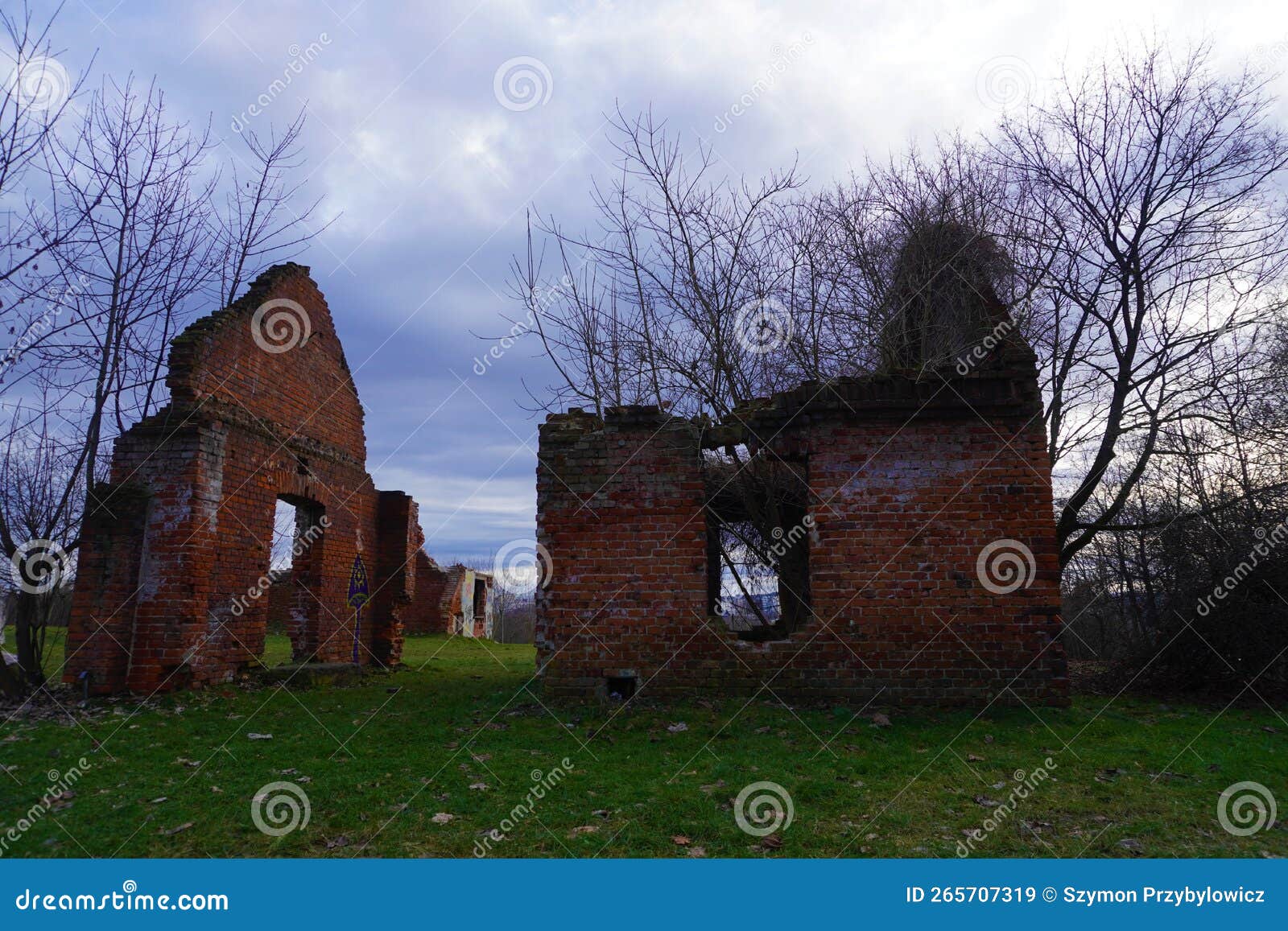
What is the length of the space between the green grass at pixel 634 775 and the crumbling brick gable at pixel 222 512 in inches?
35.3

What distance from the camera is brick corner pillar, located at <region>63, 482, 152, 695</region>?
28.5 feet

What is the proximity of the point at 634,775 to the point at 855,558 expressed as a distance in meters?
3.35

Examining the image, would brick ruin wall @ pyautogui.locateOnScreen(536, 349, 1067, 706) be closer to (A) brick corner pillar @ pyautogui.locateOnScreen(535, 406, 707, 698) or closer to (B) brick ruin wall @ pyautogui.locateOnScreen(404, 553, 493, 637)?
(A) brick corner pillar @ pyautogui.locateOnScreen(535, 406, 707, 698)

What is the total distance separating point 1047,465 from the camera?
7598mm

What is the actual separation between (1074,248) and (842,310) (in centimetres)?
356

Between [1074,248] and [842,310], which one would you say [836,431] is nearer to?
[842,310]

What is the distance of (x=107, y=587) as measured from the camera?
8945 millimetres

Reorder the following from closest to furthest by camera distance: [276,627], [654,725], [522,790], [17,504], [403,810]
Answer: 1. [403,810]
2. [522,790]
3. [654,725]
4. [17,504]
5. [276,627]

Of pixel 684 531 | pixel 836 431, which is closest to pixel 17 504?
pixel 684 531

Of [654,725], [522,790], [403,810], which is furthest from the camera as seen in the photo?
[654,725]

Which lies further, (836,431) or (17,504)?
(17,504)

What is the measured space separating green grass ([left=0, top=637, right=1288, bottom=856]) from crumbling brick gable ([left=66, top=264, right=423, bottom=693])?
90 centimetres

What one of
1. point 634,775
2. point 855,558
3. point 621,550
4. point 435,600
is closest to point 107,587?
point 621,550

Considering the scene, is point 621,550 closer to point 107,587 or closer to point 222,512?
point 222,512
